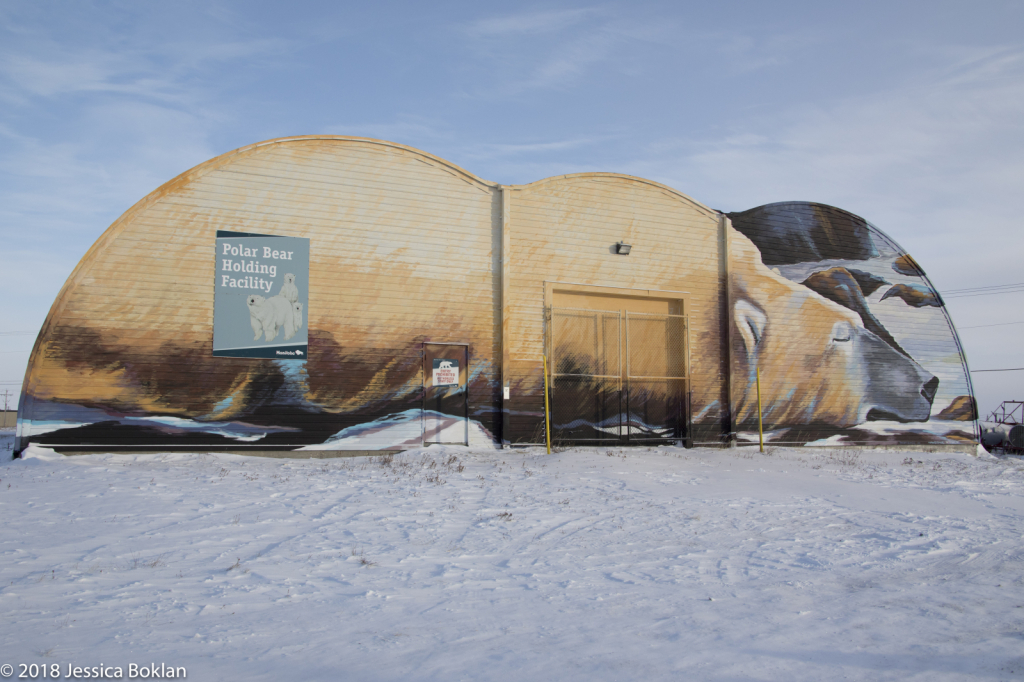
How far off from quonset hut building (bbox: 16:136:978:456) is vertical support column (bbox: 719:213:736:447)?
0.14 ft

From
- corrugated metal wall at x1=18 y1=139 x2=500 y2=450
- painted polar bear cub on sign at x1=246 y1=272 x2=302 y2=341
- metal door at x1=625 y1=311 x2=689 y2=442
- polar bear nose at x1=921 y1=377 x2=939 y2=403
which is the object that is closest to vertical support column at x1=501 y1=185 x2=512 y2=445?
corrugated metal wall at x1=18 y1=139 x2=500 y2=450

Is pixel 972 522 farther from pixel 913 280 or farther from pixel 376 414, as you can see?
pixel 913 280

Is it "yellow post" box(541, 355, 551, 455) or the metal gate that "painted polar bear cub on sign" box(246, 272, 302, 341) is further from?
the metal gate

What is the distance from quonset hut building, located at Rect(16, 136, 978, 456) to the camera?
1298 cm

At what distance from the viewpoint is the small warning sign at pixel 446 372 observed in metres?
14.6

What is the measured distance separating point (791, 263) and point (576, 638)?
15.3 m

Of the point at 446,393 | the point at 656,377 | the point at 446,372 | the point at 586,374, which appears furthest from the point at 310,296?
the point at 656,377

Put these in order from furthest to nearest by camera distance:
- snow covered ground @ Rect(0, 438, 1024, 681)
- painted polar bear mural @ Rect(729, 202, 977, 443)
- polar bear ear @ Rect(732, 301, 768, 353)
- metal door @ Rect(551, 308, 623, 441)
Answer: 1. painted polar bear mural @ Rect(729, 202, 977, 443)
2. polar bear ear @ Rect(732, 301, 768, 353)
3. metal door @ Rect(551, 308, 623, 441)
4. snow covered ground @ Rect(0, 438, 1024, 681)

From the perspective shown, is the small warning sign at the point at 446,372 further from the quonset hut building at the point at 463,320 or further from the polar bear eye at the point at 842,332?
the polar bear eye at the point at 842,332

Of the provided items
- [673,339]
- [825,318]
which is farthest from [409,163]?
[825,318]

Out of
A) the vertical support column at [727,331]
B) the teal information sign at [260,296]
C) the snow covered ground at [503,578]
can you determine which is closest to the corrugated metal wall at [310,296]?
the teal information sign at [260,296]

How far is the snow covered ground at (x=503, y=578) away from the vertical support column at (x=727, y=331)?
5.51 m

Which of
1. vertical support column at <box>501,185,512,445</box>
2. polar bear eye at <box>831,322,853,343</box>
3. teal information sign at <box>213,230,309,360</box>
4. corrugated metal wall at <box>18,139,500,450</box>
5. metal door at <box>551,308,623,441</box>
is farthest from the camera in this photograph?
polar bear eye at <box>831,322,853,343</box>

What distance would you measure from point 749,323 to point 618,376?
12.6ft
